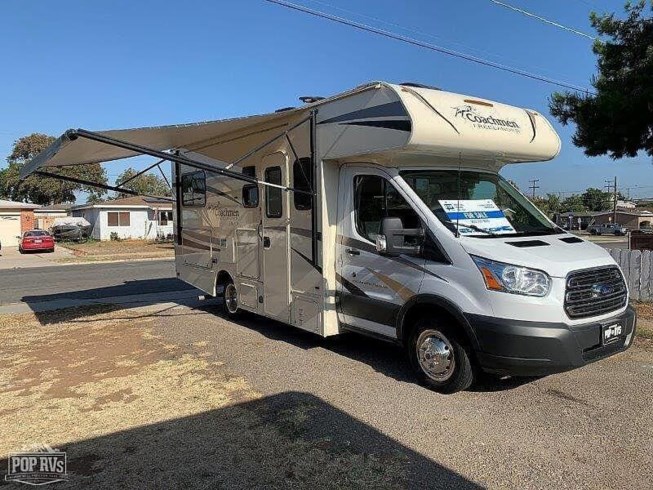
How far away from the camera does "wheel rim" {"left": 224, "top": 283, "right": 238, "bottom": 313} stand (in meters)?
Answer: 8.61

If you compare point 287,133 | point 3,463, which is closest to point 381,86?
point 287,133

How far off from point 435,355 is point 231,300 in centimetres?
441

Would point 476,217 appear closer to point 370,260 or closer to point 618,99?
point 370,260

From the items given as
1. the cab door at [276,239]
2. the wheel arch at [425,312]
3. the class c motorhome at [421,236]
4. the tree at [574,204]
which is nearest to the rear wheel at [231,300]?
the class c motorhome at [421,236]

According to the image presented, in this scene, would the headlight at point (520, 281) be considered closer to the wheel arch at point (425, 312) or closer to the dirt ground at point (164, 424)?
the wheel arch at point (425, 312)

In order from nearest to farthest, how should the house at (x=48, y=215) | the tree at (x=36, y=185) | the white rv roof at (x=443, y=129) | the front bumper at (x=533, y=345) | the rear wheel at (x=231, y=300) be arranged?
the front bumper at (x=533, y=345) < the white rv roof at (x=443, y=129) < the rear wheel at (x=231, y=300) < the house at (x=48, y=215) < the tree at (x=36, y=185)

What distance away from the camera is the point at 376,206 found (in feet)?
19.0

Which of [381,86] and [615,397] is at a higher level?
[381,86]

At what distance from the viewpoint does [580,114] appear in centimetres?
1055

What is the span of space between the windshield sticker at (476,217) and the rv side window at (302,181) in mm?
1683

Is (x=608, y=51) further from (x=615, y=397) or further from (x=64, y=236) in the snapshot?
(x=64, y=236)

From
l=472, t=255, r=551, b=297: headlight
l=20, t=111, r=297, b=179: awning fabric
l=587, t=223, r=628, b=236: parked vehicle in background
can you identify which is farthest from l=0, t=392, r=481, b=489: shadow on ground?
l=587, t=223, r=628, b=236: parked vehicle in background

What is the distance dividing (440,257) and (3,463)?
3.86 metres

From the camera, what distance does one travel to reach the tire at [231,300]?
28.3 ft
